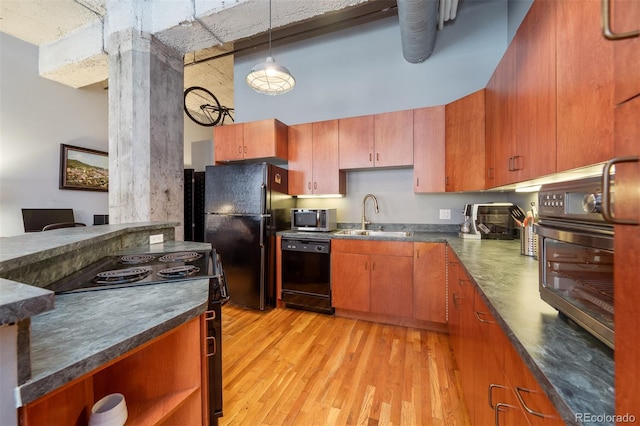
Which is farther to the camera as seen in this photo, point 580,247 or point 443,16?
point 443,16

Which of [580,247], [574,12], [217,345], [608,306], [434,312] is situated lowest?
[434,312]

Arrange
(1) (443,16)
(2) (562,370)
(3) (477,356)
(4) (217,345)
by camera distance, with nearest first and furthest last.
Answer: (2) (562,370), (3) (477,356), (4) (217,345), (1) (443,16)

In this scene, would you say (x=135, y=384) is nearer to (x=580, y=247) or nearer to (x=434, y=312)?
(x=580, y=247)

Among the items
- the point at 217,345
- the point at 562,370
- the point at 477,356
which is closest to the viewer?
the point at 562,370

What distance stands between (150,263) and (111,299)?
0.53m

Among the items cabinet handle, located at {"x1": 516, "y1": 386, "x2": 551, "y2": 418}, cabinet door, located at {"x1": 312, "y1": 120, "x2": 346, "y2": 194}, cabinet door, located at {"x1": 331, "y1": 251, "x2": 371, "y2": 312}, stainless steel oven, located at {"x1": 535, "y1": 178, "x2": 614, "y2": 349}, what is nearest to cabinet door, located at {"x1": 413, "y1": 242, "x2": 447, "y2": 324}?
cabinet door, located at {"x1": 331, "y1": 251, "x2": 371, "y2": 312}

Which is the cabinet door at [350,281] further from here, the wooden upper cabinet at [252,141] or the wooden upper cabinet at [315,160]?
the wooden upper cabinet at [252,141]

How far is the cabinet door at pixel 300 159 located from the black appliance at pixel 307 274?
0.72m

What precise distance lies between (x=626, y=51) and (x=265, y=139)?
295 centimetres

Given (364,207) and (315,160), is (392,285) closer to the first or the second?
(364,207)

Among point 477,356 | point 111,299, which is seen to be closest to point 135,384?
point 111,299

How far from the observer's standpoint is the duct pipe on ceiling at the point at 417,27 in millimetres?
2043

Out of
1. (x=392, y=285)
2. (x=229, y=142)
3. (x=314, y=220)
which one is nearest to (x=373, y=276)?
(x=392, y=285)

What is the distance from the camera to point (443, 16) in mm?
2553
